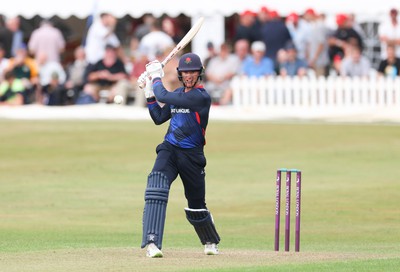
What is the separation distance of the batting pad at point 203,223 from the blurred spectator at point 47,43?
20819 mm

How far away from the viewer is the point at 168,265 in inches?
473

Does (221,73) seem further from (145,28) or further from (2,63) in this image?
(2,63)

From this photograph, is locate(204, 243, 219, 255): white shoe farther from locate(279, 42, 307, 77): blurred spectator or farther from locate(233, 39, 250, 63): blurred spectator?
locate(233, 39, 250, 63): blurred spectator

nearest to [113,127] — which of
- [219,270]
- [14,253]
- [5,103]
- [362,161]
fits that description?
[5,103]

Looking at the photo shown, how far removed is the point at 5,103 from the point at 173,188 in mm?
10879

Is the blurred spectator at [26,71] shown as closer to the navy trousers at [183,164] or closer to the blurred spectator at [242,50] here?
the blurred spectator at [242,50]

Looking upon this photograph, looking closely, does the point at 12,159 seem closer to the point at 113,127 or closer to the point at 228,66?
the point at 113,127

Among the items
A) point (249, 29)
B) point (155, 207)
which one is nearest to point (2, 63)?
point (249, 29)

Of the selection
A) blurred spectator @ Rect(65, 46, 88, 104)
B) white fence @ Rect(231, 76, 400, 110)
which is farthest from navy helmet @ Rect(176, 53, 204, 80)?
blurred spectator @ Rect(65, 46, 88, 104)

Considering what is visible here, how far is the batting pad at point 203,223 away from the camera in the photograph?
1314 centimetres

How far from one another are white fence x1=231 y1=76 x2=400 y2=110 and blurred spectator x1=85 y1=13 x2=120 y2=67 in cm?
365

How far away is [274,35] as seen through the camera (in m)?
32.6

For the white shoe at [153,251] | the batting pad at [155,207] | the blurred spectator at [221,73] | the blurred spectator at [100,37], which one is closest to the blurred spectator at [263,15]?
the blurred spectator at [221,73]

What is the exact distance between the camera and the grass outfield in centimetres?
1277
